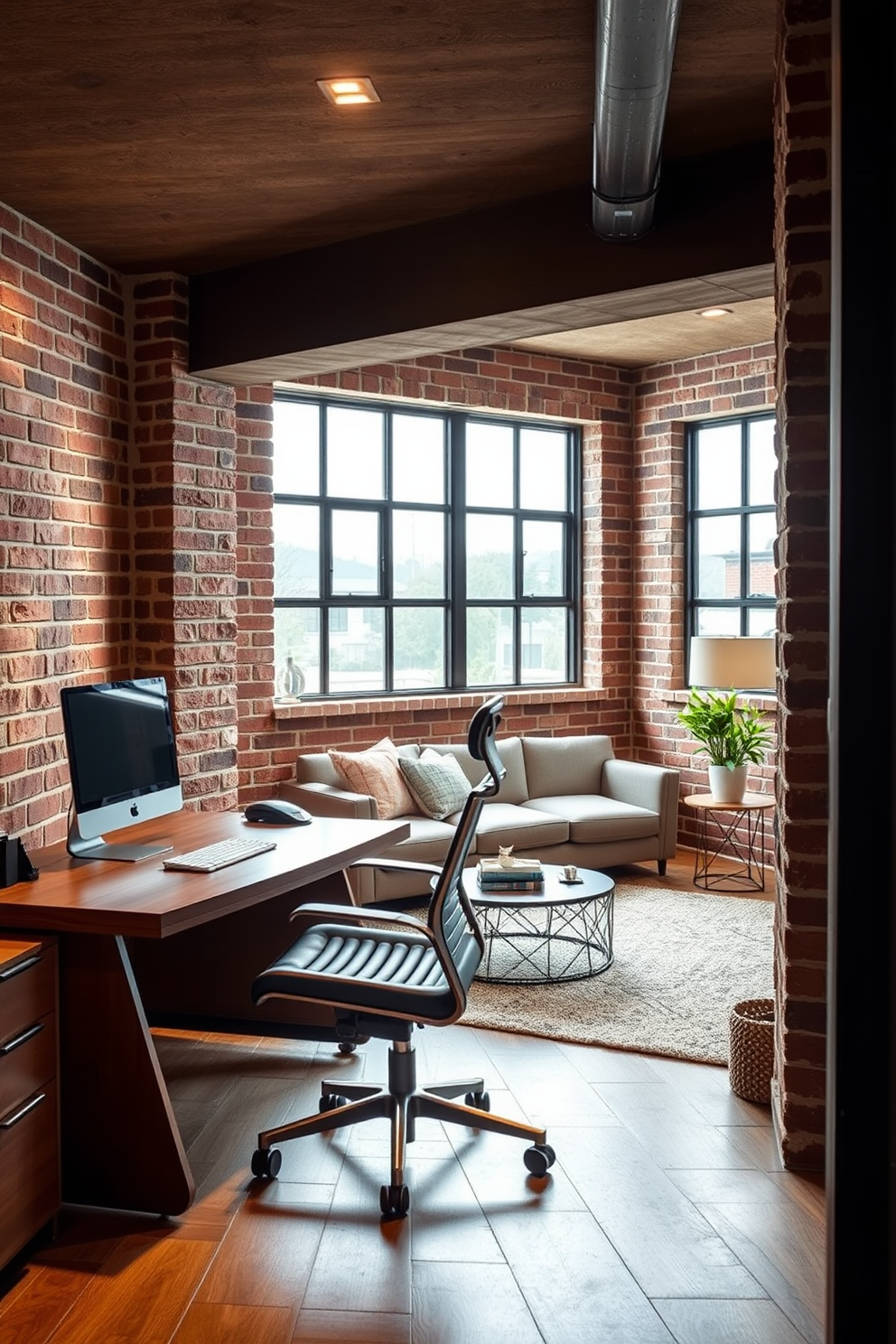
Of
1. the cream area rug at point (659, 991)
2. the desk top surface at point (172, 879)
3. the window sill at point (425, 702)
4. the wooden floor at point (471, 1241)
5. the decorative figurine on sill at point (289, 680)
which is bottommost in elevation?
the wooden floor at point (471, 1241)

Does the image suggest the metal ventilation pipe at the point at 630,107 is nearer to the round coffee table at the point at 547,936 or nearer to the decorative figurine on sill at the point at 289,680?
the round coffee table at the point at 547,936

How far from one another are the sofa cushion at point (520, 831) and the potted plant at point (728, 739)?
2.97 feet

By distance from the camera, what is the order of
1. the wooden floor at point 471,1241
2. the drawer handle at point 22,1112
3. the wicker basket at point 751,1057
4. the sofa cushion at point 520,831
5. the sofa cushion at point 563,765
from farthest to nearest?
1. the sofa cushion at point 563,765
2. the sofa cushion at point 520,831
3. the wicker basket at point 751,1057
4. the drawer handle at point 22,1112
5. the wooden floor at point 471,1241

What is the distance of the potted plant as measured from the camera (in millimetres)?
6203

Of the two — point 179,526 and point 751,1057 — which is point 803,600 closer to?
point 751,1057

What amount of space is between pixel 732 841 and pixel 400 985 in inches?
173

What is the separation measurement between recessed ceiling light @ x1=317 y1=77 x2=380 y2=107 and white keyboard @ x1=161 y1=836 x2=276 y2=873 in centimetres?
204

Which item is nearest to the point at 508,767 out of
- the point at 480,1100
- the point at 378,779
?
the point at 378,779

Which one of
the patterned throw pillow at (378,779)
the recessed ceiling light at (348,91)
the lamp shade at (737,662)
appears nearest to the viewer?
the recessed ceiling light at (348,91)

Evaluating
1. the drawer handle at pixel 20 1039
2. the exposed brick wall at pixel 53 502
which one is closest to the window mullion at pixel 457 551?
the exposed brick wall at pixel 53 502

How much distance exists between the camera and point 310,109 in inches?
125

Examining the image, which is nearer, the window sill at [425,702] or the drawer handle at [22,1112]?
the drawer handle at [22,1112]

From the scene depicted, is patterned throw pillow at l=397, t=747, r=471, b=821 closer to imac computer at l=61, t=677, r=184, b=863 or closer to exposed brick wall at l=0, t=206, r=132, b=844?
exposed brick wall at l=0, t=206, r=132, b=844

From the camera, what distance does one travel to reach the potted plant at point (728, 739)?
244 inches
